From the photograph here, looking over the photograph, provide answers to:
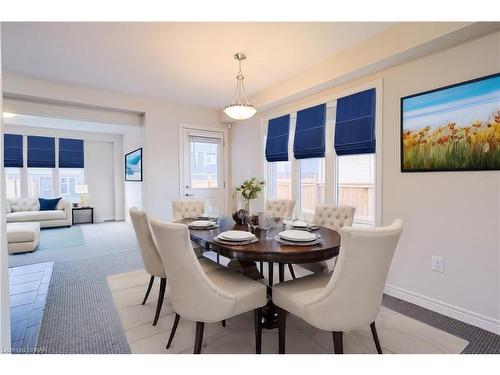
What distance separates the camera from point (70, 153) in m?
6.90

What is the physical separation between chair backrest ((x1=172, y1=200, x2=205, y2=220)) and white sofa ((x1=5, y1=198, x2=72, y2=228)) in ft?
14.9

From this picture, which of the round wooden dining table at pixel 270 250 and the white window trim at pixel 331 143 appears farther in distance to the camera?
the white window trim at pixel 331 143

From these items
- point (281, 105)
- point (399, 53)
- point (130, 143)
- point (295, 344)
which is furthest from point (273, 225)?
point (130, 143)

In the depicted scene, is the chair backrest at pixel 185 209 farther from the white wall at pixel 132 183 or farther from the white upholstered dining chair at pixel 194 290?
the white wall at pixel 132 183

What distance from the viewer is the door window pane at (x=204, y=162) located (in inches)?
188

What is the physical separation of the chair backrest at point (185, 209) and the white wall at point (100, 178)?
5.25 meters

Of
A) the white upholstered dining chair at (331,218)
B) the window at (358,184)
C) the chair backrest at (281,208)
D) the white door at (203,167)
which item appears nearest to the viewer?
the white upholstered dining chair at (331,218)

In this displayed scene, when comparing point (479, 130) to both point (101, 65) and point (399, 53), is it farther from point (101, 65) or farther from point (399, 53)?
point (101, 65)

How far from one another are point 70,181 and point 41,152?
3.19 feet

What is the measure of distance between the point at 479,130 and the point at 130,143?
6.49m

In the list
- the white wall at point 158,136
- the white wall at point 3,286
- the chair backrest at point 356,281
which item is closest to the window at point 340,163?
the chair backrest at point 356,281

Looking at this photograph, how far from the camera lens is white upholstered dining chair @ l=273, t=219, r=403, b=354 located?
1304 millimetres

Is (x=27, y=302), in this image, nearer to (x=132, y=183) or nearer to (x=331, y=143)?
(x=331, y=143)

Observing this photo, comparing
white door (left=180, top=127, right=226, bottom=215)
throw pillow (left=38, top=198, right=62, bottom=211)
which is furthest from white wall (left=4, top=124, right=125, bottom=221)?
white door (left=180, top=127, right=226, bottom=215)
